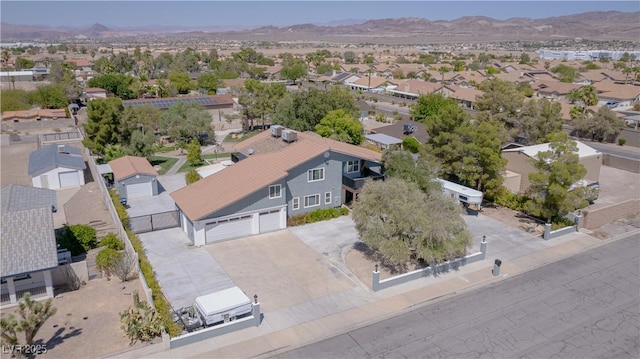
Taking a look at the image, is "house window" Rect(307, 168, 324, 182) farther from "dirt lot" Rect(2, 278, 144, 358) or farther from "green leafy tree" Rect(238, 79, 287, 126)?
"green leafy tree" Rect(238, 79, 287, 126)

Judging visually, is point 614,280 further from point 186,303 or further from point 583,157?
point 186,303

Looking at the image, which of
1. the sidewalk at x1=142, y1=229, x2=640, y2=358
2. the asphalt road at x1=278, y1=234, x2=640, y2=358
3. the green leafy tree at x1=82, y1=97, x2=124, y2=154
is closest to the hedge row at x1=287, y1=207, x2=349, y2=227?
the sidewalk at x1=142, y1=229, x2=640, y2=358

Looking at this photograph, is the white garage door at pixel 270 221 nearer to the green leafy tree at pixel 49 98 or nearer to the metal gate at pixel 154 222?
the metal gate at pixel 154 222

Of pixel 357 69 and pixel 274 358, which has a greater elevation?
pixel 357 69

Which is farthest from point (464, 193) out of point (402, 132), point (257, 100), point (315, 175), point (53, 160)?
point (257, 100)

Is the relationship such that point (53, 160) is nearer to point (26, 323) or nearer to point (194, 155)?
point (194, 155)

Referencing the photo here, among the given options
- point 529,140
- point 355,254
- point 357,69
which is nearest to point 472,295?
point 355,254

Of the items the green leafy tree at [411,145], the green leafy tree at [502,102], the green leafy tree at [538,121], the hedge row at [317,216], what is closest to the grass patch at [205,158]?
the hedge row at [317,216]

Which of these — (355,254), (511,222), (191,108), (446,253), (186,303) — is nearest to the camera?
(186,303)
